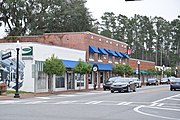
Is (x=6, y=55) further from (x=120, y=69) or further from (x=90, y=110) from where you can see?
(x=120, y=69)

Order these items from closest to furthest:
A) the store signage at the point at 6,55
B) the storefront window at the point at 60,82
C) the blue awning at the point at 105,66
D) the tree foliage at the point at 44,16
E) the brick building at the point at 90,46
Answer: the store signage at the point at 6,55
the storefront window at the point at 60,82
the brick building at the point at 90,46
the blue awning at the point at 105,66
the tree foliage at the point at 44,16

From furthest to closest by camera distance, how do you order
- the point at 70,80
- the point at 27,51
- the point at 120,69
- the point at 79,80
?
1. the point at 120,69
2. the point at 79,80
3. the point at 70,80
4. the point at 27,51

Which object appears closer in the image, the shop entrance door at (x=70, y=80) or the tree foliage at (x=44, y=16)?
the shop entrance door at (x=70, y=80)

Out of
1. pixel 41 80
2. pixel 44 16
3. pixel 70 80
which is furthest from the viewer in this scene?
pixel 44 16

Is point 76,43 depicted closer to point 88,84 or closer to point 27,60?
point 88,84

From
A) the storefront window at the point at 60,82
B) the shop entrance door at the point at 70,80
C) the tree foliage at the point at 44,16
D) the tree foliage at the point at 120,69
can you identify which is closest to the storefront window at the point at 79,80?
the shop entrance door at the point at 70,80

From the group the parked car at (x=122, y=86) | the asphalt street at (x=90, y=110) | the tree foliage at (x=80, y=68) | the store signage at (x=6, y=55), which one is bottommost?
the asphalt street at (x=90, y=110)

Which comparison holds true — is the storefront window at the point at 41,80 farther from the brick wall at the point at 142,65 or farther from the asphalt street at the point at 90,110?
the brick wall at the point at 142,65

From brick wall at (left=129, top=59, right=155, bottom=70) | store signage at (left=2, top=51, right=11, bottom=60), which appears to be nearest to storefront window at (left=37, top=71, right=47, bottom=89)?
store signage at (left=2, top=51, right=11, bottom=60)

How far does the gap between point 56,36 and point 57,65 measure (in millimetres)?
16781

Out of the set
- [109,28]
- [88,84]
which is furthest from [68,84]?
[109,28]

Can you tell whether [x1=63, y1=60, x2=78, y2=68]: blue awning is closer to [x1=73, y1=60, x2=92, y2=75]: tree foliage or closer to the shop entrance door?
[x1=73, y1=60, x2=92, y2=75]: tree foliage

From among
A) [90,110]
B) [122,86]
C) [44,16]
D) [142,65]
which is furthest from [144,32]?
[90,110]

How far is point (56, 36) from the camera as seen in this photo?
5581cm
